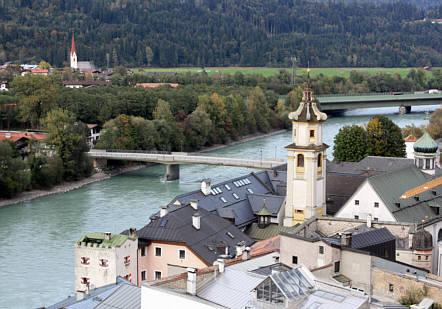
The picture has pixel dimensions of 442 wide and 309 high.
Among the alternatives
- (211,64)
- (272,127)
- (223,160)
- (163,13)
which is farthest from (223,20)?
(223,160)

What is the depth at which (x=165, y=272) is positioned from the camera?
Answer: 79.2 ft

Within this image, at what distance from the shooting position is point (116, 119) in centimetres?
6081

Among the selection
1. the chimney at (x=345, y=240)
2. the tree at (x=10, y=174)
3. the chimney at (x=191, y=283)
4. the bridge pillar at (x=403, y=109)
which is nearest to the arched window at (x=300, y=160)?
the chimney at (x=345, y=240)

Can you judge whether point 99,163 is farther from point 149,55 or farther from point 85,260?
point 149,55

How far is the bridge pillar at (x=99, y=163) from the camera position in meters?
53.8

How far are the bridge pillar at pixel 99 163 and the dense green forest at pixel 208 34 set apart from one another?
6702cm

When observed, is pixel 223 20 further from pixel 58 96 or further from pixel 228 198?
pixel 228 198

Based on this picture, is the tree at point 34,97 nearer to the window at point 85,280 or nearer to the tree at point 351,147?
the tree at point 351,147

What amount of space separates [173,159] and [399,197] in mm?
23815

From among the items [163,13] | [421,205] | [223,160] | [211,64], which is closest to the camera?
[421,205]

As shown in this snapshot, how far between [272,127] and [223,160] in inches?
1155

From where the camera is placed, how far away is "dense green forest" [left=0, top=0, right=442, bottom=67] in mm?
127062

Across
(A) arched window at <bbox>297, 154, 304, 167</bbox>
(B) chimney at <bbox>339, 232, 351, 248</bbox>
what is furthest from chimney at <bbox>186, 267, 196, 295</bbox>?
(A) arched window at <bbox>297, 154, 304, 167</bbox>

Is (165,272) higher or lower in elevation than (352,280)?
lower
